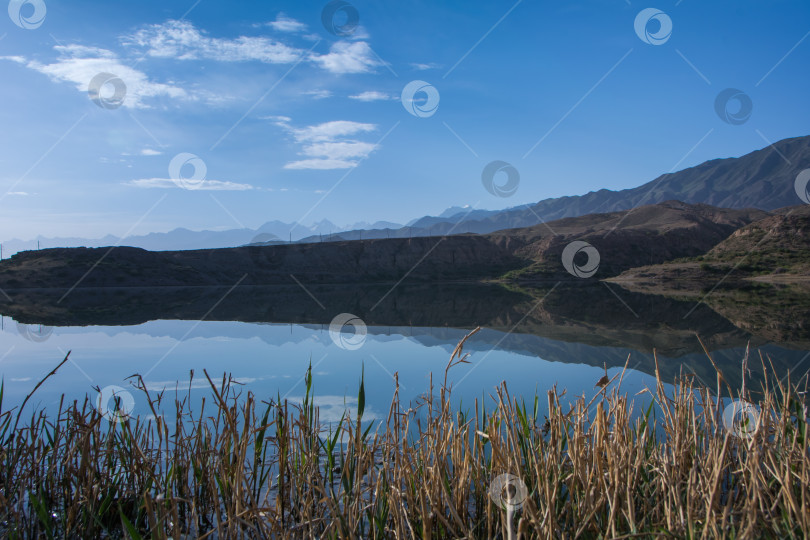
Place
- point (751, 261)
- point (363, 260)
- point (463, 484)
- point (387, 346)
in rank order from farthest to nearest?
point (363, 260)
point (751, 261)
point (387, 346)
point (463, 484)

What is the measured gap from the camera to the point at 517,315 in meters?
26.5

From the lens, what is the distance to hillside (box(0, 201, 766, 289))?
5675 centimetres

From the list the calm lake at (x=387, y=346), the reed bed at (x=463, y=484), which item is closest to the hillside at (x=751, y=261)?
the calm lake at (x=387, y=346)

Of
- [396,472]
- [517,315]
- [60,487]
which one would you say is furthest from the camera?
[517,315]

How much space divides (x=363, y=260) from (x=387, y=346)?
57649mm

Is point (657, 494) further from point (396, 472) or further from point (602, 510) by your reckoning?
point (396, 472)

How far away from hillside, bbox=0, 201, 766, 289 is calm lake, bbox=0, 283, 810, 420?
26817 millimetres

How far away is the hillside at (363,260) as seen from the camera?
186 feet

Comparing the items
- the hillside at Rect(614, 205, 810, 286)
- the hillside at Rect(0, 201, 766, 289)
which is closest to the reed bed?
the hillside at Rect(614, 205, 810, 286)

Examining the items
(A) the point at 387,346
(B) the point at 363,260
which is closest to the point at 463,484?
(A) the point at 387,346

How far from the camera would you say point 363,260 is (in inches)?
2945

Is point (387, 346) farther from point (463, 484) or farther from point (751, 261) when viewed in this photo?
point (751, 261)

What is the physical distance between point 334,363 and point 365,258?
6131 centimetres

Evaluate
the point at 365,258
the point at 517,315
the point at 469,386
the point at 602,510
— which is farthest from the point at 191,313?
the point at 365,258
